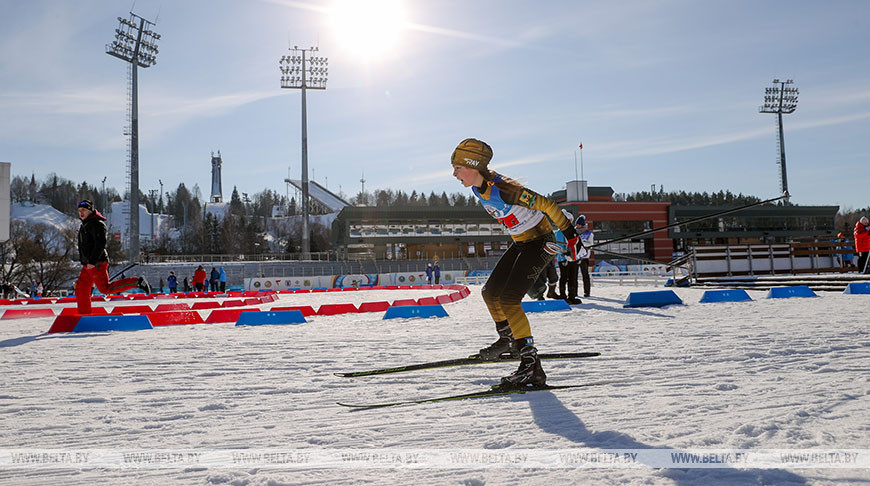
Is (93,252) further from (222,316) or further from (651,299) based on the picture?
(651,299)

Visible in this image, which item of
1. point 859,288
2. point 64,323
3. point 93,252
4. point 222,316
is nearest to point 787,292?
point 859,288

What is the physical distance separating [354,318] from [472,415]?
694 cm

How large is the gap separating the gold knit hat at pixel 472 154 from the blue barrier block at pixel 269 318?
18.1 feet

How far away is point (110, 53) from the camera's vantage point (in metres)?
43.0

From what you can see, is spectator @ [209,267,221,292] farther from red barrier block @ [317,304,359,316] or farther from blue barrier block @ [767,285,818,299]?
blue barrier block @ [767,285,818,299]

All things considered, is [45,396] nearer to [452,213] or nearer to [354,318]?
[354,318]

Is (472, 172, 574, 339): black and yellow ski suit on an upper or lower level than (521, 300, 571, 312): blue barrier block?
upper

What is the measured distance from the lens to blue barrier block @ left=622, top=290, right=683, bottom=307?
394 inches

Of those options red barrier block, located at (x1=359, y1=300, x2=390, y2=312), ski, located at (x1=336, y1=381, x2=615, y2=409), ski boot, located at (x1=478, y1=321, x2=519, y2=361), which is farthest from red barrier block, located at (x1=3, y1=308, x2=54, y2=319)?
ski, located at (x1=336, y1=381, x2=615, y2=409)

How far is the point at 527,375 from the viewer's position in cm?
361

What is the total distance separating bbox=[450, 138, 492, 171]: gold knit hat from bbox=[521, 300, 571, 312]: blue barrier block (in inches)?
223

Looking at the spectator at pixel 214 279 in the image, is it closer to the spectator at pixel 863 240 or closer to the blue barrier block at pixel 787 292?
the blue barrier block at pixel 787 292

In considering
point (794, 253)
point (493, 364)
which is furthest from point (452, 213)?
point (493, 364)

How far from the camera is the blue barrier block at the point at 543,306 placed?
31.2 feet
